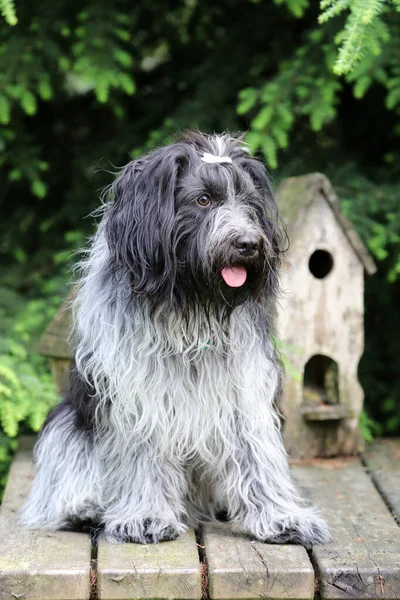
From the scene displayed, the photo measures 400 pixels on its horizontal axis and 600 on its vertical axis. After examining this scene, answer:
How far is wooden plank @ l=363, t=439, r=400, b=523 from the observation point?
354 centimetres

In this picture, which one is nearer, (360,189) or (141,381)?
(141,381)

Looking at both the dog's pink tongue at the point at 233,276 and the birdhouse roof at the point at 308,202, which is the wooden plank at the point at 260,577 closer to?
the dog's pink tongue at the point at 233,276

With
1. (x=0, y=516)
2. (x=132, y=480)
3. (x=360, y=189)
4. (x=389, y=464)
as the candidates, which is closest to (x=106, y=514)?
(x=132, y=480)

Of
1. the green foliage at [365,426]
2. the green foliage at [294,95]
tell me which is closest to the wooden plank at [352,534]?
the green foliage at [365,426]

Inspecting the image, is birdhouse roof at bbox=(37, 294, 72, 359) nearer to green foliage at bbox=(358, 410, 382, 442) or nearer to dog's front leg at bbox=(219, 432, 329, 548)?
dog's front leg at bbox=(219, 432, 329, 548)

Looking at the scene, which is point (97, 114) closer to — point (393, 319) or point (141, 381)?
point (393, 319)

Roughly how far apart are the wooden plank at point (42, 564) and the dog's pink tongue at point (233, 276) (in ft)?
3.17

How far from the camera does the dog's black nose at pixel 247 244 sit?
2.68 metres

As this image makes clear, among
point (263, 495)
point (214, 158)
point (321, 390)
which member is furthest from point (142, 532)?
point (321, 390)

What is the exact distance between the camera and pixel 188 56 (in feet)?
17.6

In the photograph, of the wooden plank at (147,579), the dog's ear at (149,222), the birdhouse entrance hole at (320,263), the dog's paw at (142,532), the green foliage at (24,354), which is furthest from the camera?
the birdhouse entrance hole at (320,263)

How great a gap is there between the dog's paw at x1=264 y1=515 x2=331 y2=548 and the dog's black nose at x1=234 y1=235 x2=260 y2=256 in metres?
0.94

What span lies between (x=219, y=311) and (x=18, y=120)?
247cm

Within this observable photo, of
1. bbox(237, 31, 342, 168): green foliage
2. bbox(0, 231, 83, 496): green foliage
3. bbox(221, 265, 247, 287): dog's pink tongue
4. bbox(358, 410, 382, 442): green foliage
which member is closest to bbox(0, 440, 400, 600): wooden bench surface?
bbox(0, 231, 83, 496): green foliage
